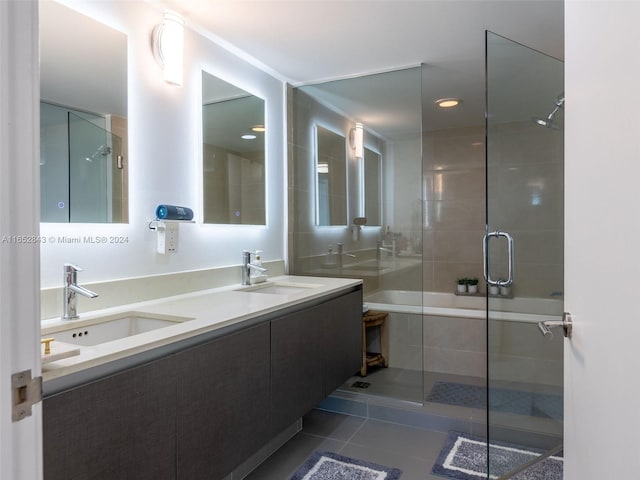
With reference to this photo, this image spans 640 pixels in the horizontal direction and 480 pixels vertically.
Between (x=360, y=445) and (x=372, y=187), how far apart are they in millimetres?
1789

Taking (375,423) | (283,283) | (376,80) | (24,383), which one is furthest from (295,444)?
(376,80)

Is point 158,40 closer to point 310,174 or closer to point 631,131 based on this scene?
point 310,174

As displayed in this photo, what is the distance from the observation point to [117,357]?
1050mm

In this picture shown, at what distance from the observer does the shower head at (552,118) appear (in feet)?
6.34

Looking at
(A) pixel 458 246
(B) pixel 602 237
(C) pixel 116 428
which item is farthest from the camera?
(A) pixel 458 246

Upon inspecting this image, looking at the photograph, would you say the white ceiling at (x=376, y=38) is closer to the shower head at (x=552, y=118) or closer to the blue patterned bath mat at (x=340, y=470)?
the shower head at (x=552, y=118)

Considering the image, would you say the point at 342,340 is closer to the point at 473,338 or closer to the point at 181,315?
the point at 181,315

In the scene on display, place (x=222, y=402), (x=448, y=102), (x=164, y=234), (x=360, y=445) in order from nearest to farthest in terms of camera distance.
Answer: (x=222, y=402)
(x=164, y=234)
(x=360, y=445)
(x=448, y=102)

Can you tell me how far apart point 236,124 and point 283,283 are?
1.03m

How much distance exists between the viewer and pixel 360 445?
227 centimetres

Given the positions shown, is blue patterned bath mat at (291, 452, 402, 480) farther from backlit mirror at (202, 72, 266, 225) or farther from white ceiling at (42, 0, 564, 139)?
white ceiling at (42, 0, 564, 139)

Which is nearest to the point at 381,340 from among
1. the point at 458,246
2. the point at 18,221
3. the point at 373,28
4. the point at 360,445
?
the point at 360,445

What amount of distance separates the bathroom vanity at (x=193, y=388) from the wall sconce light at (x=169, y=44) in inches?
43.1

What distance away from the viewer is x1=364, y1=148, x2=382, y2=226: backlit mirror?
10.0 feet
